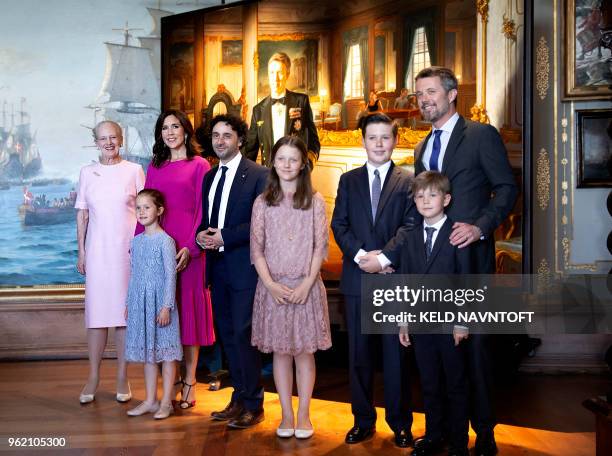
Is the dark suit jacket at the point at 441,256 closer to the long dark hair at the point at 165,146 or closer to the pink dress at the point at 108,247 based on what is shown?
the long dark hair at the point at 165,146

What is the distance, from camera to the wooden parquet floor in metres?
3.51

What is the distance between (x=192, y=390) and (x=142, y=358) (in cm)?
46

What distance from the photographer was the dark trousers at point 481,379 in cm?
330

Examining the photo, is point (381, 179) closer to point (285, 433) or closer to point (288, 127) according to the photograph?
point (285, 433)

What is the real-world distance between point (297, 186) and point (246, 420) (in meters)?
1.26

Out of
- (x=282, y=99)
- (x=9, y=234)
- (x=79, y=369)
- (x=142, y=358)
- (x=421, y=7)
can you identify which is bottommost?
(x=79, y=369)

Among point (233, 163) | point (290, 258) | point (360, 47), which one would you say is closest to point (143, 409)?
point (290, 258)

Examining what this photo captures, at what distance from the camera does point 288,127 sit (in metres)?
5.34

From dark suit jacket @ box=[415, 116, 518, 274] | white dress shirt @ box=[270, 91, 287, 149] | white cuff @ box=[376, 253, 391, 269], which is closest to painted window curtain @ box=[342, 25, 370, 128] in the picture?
white dress shirt @ box=[270, 91, 287, 149]

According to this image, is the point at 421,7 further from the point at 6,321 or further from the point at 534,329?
the point at 6,321

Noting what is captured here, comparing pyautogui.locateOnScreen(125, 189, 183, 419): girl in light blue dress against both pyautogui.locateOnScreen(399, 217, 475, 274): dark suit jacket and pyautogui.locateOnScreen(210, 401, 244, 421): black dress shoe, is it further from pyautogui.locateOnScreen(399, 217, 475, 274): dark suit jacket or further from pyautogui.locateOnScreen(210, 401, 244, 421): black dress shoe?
pyautogui.locateOnScreen(399, 217, 475, 274): dark suit jacket

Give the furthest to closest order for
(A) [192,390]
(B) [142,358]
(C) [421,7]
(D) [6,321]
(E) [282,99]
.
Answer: (D) [6,321] < (E) [282,99] < (C) [421,7] < (A) [192,390] < (B) [142,358]

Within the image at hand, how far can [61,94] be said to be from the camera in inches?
236

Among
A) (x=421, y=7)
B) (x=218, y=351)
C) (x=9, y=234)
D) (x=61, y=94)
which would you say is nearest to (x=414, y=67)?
(x=421, y=7)
